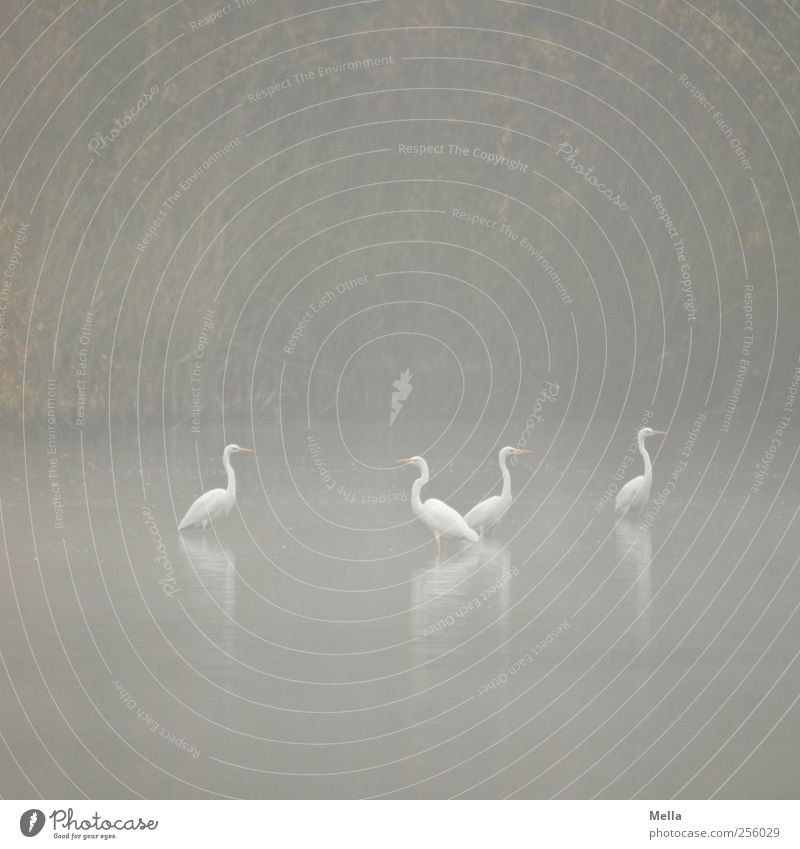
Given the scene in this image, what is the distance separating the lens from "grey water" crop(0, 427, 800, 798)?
6062mm

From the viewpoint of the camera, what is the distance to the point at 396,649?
7762 mm

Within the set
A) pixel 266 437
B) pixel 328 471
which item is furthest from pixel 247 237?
pixel 328 471

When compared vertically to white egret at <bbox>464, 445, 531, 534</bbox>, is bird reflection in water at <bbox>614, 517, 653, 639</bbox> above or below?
below

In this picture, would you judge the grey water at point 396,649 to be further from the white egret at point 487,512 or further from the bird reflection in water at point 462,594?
the white egret at point 487,512

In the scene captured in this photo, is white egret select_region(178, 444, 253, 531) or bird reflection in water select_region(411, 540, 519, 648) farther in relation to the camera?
white egret select_region(178, 444, 253, 531)

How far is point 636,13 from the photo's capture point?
2295 cm

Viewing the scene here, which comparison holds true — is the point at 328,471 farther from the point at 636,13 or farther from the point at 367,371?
the point at 636,13

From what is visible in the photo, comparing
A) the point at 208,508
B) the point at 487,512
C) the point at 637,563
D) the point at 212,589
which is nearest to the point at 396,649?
the point at 212,589

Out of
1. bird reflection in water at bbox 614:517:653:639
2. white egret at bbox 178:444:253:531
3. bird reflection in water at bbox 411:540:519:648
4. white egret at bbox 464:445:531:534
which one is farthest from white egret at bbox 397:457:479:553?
white egret at bbox 178:444:253:531

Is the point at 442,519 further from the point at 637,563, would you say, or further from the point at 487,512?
the point at 637,563

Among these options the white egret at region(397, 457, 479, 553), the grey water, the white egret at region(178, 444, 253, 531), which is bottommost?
the grey water

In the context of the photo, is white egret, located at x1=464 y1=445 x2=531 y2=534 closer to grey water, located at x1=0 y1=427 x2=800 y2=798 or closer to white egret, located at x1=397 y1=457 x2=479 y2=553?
grey water, located at x1=0 y1=427 x2=800 y2=798

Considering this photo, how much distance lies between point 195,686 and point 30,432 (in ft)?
44.0

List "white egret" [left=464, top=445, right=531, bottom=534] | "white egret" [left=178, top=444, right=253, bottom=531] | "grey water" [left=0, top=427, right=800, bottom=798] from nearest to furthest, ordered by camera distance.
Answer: "grey water" [left=0, top=427, right=800, bottom=798], "white egret" [left=464, top=445, right=531, bottom=534], "white egret" [left=178, top=444, right=253, bottom=531]
